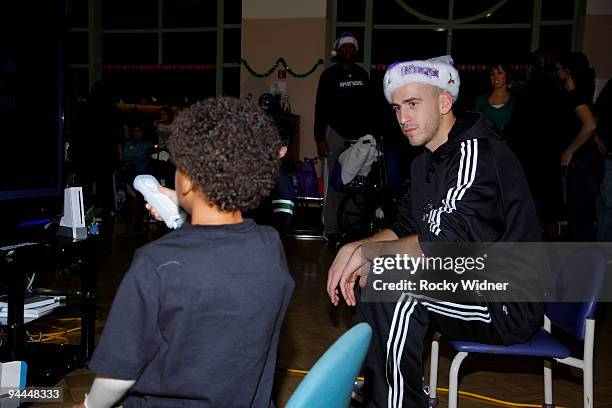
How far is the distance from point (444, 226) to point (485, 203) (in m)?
0.13

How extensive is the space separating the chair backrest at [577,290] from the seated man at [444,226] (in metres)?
0.14

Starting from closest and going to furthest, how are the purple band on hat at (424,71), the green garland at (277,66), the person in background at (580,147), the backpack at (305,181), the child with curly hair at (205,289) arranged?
the child with curly hair at (205,289), the purple band on hat at (424,71), the person in background at (580,147), the backpack at (305,181), the green garland at (277,66)

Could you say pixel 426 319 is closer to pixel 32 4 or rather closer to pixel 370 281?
pixel 370 281

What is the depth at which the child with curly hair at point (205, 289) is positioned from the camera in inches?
38.6

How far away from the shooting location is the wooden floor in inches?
93.5

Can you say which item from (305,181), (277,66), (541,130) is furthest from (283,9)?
(541,130)

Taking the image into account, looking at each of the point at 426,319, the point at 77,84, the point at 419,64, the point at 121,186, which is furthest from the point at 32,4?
the point at 77,84

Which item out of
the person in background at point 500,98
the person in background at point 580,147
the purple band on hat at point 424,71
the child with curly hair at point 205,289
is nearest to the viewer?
the child with curly hair at point 205,289

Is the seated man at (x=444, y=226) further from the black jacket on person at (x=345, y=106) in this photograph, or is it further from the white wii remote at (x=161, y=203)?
the black jacket on person at (x=345, y=106)

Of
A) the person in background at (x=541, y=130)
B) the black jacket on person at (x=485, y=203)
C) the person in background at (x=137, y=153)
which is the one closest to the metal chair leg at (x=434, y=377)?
the black jacket on person at (x=485, y=203)

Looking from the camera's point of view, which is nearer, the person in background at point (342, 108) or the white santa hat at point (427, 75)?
the white santa hat at point (427, 75)

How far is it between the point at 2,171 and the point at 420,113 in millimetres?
1678

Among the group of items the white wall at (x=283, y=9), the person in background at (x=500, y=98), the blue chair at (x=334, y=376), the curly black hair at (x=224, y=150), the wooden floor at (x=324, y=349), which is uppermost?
the white wall at (x=283, y=9)

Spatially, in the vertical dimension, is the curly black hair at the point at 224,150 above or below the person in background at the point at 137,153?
above
